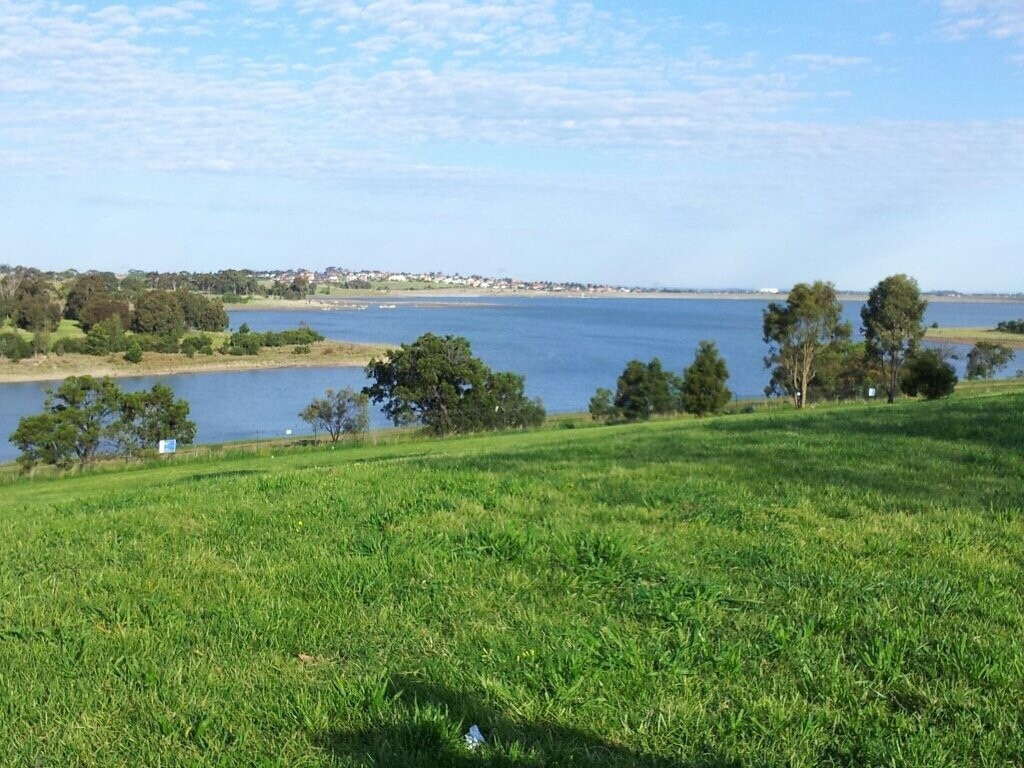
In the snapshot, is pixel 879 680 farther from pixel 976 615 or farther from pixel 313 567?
pixel 313 567

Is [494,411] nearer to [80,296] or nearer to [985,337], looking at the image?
[80,296]

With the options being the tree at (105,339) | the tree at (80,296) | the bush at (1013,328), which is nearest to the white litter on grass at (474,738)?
the tree at (105,339)

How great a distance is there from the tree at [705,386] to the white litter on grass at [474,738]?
38.5 m

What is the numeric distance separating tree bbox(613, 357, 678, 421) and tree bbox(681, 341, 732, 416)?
11.4ft

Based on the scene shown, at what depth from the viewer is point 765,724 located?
130 inches

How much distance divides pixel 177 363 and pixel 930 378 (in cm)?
8106

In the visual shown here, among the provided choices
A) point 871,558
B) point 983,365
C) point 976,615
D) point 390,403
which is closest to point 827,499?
point 871,558

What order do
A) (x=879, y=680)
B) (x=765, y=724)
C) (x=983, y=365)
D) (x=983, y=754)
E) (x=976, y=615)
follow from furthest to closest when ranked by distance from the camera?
(x=983, y=365), (x=976, y=615), (x=879, y=680), (x=765, y=724), (x=983, y=754)

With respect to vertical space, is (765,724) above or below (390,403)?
above

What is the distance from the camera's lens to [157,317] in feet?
361

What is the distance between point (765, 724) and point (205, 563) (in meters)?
3.53

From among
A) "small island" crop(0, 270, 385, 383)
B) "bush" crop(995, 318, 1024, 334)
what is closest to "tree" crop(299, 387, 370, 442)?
"small island" crop(0, 270, 385, 383)

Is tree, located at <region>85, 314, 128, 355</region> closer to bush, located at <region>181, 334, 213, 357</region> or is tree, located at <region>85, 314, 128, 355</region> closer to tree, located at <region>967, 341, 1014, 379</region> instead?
bush, located at <region>181, 334, 213, 357</region>

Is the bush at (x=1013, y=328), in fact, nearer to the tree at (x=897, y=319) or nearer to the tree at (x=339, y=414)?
the tree at (x=897, y=319)
